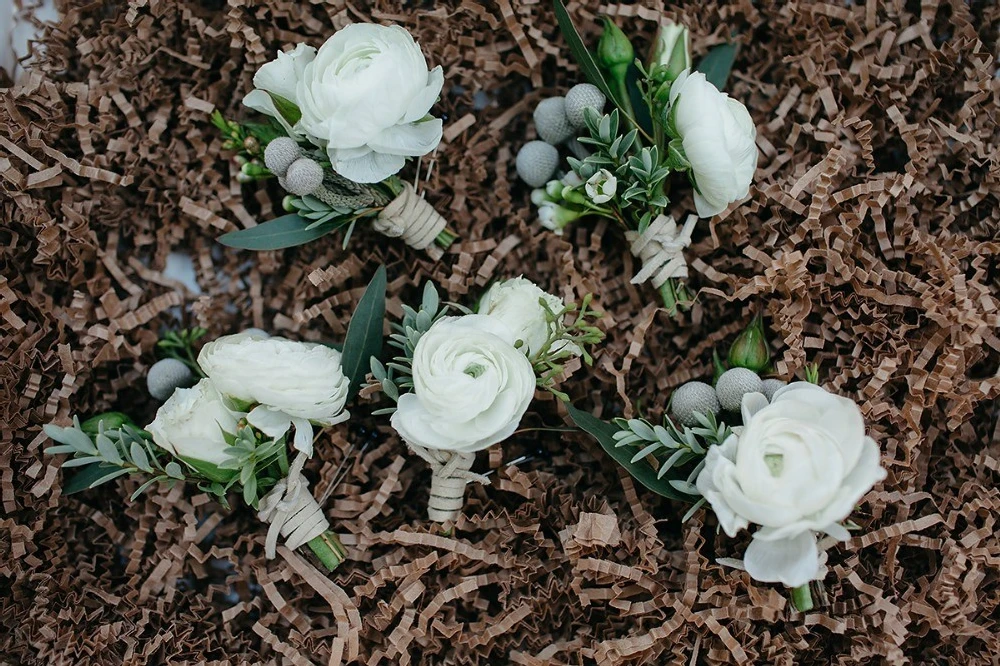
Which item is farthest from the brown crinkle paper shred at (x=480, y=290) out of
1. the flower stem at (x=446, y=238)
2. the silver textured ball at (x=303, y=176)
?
the silver textured ball at (x=303, y=176)

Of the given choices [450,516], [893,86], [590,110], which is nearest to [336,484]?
[450,516]

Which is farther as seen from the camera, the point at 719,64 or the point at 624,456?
the point at 719,64

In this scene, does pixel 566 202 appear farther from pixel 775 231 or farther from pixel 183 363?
pixel 183 363

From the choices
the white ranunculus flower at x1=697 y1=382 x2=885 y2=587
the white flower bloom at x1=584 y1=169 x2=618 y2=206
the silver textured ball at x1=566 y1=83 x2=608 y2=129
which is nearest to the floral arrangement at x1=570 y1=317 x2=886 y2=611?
the white ranunculus flower at x1=697 y1=382 x2=885 y2=587

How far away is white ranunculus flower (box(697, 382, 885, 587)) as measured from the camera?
0.72 metres

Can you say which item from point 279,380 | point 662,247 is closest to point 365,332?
point 279,380

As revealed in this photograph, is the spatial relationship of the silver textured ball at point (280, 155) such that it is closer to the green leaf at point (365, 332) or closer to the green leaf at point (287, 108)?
the green leaf at point (287, 108)

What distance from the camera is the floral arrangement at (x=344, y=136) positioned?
0.83 meters

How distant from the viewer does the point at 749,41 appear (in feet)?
3.29

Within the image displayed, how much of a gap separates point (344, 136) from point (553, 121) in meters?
0.27

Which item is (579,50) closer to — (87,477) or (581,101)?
(581,101)

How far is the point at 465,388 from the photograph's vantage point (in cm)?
76

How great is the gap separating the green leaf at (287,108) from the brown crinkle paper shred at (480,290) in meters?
0.13

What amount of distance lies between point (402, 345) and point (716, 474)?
373 mm
